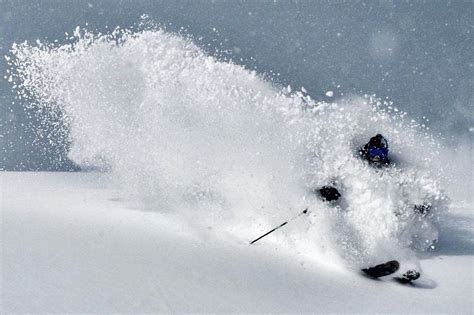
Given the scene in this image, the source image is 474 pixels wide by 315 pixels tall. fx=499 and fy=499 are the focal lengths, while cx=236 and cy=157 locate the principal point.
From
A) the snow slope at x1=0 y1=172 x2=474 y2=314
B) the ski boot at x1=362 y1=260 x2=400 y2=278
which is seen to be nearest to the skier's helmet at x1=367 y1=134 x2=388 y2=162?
the snow slope at x1=0 y1=172 x2=474 y2=314

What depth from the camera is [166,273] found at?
17.0 feet

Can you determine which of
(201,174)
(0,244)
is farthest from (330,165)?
(0,244)

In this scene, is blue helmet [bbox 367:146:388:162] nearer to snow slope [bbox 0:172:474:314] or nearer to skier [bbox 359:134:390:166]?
skier [bbox 359:134:390:166]

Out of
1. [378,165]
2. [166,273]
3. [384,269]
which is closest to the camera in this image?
[166,273]

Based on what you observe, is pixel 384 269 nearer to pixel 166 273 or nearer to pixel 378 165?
pixel 378 165

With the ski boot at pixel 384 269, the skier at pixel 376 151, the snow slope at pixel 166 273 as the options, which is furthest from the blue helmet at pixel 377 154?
the ski boot at pixel 384 269

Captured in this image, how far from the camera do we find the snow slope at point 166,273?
442 centimetres

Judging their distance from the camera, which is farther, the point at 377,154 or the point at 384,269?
the point at 377,154

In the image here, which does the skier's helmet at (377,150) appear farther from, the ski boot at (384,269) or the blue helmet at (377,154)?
the ski boot at (384,269)

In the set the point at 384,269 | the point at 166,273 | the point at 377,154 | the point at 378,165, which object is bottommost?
the point at 166,273

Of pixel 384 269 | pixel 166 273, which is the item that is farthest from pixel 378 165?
pixel 166 273

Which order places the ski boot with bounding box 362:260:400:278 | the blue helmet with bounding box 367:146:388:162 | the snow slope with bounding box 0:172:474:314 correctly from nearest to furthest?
the snow slope with bounding box 0:172:474:314
the ski boot with bounding box 362:260:400:278
the blue helmet with bounding box 367:146:388:162

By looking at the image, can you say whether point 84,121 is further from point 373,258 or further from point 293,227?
point 373,258

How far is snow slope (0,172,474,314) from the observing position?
Answer: 4.42m
